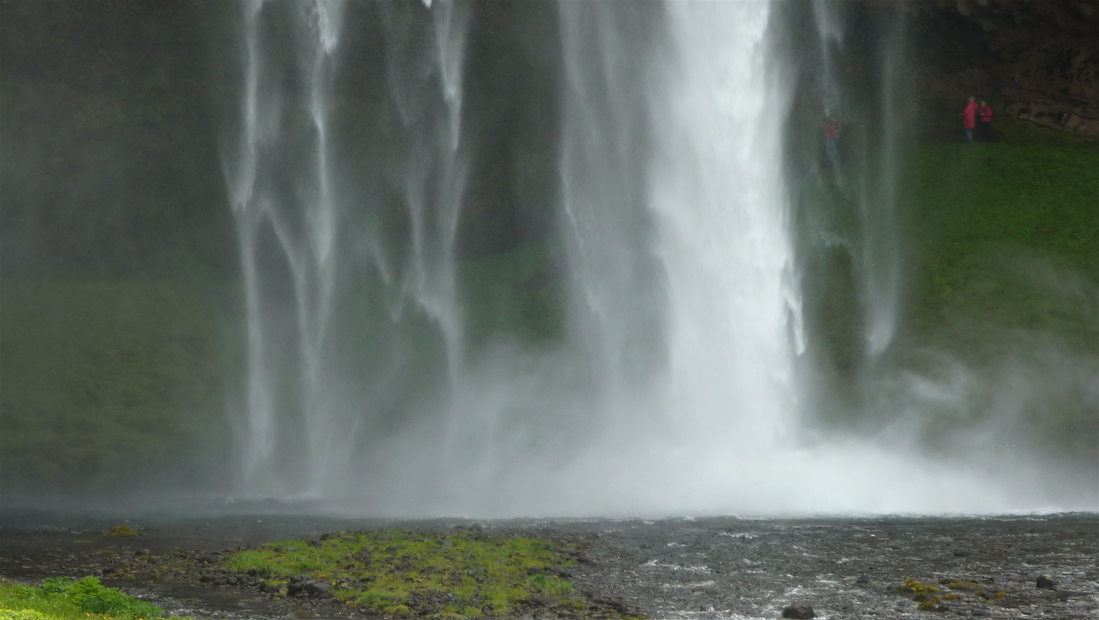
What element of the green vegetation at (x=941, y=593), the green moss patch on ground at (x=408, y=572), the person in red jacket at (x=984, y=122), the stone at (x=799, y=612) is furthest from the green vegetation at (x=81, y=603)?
the person in red jacket at (x=984, y=122)

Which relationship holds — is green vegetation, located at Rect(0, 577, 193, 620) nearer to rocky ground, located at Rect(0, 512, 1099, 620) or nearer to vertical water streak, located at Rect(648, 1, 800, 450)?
rocky ground, located at Rect(0, 512, 1099, 620)

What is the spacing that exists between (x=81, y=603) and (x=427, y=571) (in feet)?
20.0

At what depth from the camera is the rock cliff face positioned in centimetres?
4447

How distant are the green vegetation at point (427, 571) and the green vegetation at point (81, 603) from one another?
346 centimetres

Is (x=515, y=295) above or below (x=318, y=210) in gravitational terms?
below

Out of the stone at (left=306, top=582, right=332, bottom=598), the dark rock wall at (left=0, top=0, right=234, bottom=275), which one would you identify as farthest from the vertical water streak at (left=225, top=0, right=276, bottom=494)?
the stone at (left=306, top=582, right=332, bottom=598)

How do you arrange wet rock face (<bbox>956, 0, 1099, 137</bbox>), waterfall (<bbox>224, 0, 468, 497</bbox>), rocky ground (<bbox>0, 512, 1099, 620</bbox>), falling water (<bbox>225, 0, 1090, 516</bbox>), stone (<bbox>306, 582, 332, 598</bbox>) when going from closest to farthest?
rocky ground (<bbox>0, 512, 1099, 620</bbox>) → stone (<bbox>306, 582, 332, 598</bbox>) → falling water (<bbox>225, 0, 1090, 516</bbox>) → waterfall (<bbox>224, 0, 468, 497</bbox>) → wet rock face (<bbox>956, 0, 1099, 137</bbox>)

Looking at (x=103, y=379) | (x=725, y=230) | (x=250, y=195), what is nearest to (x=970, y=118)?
(x=725, y=230)

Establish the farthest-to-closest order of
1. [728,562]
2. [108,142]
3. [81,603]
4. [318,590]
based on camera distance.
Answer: [108,142]
[728,562]
[318,590]
[81,603]

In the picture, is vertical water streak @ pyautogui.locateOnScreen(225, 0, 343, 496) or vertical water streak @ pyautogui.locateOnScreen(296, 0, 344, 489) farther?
vertical water streak @ pyautogui.locateOnScreen(225, 0, 343, 496)

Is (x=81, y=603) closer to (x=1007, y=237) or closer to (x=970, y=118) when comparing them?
(x=1007, y=237)

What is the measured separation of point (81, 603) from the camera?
17422 millimetres

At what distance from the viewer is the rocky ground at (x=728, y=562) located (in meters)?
19.3

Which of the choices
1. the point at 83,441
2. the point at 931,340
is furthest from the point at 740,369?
the point at 83,441
